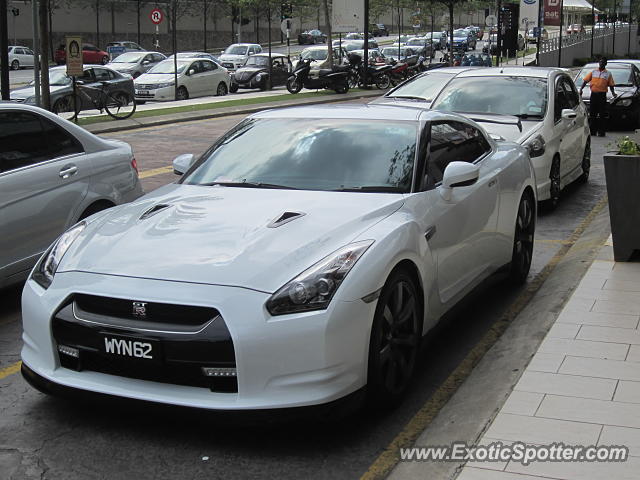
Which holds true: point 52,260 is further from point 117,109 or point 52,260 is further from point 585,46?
point 585,46

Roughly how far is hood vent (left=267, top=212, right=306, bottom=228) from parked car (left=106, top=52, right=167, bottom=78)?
120 ft

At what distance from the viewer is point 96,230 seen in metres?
5.09

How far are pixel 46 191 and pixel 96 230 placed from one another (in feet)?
7.12

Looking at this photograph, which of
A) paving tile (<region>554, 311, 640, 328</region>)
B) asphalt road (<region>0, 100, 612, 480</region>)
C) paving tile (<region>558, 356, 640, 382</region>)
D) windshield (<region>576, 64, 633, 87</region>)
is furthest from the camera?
windshield (<region>576, 64, 633, 87</region>)

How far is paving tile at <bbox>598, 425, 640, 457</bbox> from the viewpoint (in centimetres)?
409

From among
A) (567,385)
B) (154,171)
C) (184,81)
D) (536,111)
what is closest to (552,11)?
(184,81)

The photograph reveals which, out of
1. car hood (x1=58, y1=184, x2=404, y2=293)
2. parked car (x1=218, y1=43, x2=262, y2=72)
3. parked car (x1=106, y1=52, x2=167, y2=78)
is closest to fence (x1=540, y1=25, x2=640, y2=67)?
parked car (x1=218, y1=43, x2=262, y2=72)

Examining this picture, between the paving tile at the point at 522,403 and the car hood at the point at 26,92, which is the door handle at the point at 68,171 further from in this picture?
the car hood at the point at 26,92

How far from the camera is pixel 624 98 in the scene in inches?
877

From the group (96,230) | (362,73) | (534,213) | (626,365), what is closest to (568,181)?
(534,213)

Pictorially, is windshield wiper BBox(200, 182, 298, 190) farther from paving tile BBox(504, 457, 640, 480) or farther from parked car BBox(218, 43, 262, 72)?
parked car BBox(218, 43, 262, 72)

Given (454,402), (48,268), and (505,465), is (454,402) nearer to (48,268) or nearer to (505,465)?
(505,465)

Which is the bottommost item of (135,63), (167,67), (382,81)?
(382,81)

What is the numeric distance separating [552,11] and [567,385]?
56028 mm
